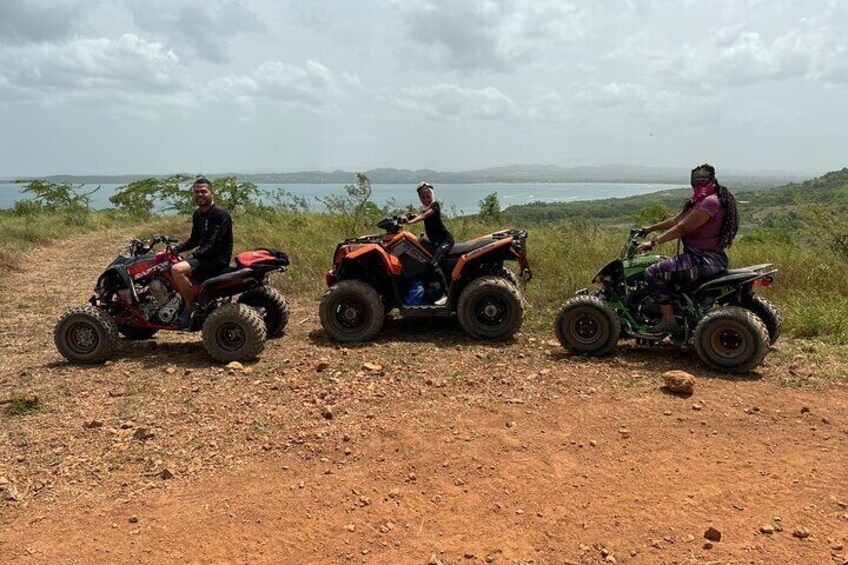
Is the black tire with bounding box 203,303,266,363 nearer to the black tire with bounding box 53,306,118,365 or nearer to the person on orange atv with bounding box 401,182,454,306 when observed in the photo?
the black tire with bounding box 53,306,118,365

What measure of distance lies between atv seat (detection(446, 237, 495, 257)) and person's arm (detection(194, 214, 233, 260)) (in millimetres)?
2391

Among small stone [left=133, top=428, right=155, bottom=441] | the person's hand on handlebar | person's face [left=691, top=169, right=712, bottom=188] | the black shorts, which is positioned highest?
person's face [left=691, top=169, right=712, bottom=188]

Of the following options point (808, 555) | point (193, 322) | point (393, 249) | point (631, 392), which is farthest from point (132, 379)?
point (808, 555)

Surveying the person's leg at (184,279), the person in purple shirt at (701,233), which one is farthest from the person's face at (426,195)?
the person's leg at (184,279)

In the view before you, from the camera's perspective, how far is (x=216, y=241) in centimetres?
645

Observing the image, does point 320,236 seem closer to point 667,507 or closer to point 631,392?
point 631,392

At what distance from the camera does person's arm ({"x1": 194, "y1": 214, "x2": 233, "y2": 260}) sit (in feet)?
21.1

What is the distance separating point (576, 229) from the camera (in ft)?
39.9

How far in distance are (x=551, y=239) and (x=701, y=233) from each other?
20.5ft

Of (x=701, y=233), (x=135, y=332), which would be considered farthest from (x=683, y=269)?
(x=135, y=332)

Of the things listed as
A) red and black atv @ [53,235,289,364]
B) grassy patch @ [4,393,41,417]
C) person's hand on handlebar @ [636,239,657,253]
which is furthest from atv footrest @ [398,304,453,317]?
grassy patch @ [4,393,41,417]

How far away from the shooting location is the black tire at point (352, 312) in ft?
22.9

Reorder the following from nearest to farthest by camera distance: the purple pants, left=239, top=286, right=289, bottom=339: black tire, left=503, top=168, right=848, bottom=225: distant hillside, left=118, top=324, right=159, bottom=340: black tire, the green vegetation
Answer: the purple pants
left=118, top=324, right=159, bottom=340: black tire
left=239, top=286, right=289, bottom=339: black tire
the green vegetation
left=503, top=168, right=848, bottom=225: distant hillside

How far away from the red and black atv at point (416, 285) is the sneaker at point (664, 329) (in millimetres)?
1376
